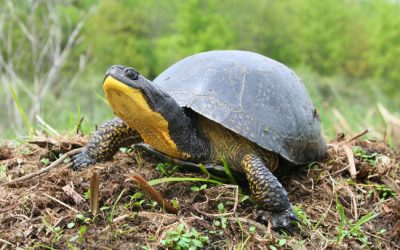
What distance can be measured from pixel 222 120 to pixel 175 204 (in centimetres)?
66

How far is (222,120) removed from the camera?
2916mm

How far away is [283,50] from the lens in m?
35.5

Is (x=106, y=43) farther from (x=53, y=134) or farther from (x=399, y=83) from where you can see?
(x=53, y=134)

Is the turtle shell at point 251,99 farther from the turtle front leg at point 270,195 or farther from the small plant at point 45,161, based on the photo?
the small plant at point 45,161

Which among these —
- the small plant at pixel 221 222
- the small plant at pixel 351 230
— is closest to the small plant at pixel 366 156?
the small plant at pixel 351 230

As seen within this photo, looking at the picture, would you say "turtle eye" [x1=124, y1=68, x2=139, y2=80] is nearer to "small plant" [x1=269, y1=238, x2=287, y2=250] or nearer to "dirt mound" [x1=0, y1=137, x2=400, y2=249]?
"dirt mound" [x1=0, y1=137, x2=400, y2=249]

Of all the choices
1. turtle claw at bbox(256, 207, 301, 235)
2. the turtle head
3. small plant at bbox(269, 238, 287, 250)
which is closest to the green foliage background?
→ the turtle head

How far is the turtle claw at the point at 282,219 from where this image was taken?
2.56 metres

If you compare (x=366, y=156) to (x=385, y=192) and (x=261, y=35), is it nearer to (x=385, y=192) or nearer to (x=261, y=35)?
(x=385, y=192)

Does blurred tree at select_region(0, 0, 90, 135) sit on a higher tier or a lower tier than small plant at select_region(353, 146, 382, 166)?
lower

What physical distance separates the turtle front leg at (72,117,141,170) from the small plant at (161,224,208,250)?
1036 mm

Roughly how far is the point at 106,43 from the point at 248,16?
34.3 ft

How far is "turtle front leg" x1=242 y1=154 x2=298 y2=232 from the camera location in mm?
2584

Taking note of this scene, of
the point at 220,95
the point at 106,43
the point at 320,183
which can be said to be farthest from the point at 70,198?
the point at 106,43
